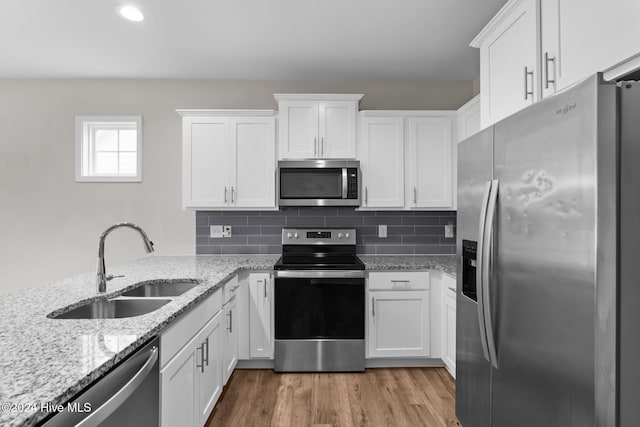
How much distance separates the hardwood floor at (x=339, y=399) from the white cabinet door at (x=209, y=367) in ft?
0.73

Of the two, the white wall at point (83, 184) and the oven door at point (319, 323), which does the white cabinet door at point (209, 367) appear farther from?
the white wall at point (83, 184)

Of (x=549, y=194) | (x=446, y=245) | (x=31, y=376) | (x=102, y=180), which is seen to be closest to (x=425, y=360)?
(x=446, y=245)

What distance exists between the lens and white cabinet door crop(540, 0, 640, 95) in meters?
1.06

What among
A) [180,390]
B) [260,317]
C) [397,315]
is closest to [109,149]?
[260,317]

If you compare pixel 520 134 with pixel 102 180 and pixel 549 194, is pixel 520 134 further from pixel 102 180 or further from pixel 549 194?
pixel 102 180

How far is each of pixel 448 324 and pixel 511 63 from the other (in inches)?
72.1

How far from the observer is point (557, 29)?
1.38 metres

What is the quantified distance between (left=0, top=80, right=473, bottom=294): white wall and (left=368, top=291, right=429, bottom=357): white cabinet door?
1.84m

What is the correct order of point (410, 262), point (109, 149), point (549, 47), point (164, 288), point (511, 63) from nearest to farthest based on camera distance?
point (549, 47) → point (511, 63) → point (164, 288) → point (410, 262) → point (109, 149)

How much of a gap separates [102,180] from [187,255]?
110 cm

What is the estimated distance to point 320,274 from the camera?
2.72 meters

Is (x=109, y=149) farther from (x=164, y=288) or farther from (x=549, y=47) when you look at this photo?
(x=549, y=47)

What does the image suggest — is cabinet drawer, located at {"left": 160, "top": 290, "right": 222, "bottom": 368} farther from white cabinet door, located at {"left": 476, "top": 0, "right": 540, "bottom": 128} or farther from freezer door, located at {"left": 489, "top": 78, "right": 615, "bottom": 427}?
white cabinet door, located at {"left": 476, "top": 0, "right": 540, "bottom": 128}

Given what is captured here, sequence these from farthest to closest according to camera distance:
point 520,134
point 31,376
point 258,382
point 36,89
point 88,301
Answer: point 36,89, point 258,382, point 88,301, point 520,134, point 31,376
